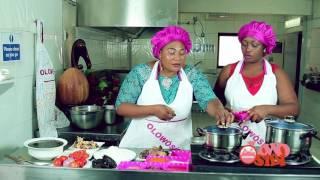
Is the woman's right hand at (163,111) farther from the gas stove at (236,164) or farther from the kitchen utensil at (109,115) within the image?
the kitchen utensil at (109,115)

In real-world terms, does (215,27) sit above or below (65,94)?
above

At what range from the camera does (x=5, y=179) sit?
1204 mm

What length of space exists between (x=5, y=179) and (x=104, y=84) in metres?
1.27

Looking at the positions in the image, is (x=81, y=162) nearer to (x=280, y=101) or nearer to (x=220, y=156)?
(x=220, y=156)

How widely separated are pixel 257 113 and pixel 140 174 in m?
0.67

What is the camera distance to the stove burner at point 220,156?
1.16 m

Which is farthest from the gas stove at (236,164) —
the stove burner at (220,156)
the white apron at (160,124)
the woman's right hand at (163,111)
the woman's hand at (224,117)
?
the white apron at (160,124)

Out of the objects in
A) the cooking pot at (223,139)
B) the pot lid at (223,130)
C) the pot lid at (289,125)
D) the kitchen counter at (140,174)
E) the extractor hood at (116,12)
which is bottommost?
the kitchen counter at (140,174)

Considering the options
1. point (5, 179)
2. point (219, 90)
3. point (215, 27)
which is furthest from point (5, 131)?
point (215, 27)

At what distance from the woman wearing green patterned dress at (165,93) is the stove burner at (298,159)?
0.54 metres

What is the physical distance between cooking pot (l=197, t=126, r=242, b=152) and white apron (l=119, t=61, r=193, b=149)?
0.62 m

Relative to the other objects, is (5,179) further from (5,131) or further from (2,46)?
(2,46)

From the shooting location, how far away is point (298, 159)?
3.86 ft

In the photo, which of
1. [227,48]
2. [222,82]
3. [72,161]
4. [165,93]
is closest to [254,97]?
[222,82]
